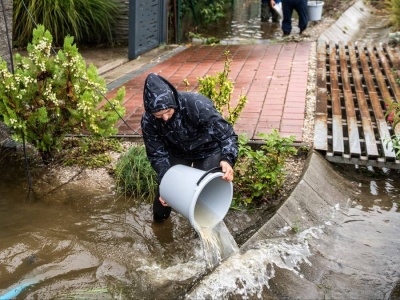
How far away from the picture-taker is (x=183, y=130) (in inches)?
144

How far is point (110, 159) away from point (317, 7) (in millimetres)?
8886

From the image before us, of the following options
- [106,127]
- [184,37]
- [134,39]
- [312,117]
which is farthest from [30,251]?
[184,37]

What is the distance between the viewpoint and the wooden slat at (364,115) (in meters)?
5.22

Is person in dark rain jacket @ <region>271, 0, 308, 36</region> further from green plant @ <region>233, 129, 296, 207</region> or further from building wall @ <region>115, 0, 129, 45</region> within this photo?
green plant @ <region>233, 129, 296, 207</region>

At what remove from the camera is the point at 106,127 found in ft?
15.7

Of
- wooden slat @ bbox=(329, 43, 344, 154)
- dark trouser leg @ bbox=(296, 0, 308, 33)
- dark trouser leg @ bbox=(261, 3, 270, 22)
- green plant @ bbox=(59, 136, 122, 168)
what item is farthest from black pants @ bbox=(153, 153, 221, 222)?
dark trouser leg @ bbox=(261, 3, 270, 22)

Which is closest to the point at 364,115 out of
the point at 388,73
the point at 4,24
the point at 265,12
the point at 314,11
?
the point at 388,73

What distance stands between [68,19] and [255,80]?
13.2ft

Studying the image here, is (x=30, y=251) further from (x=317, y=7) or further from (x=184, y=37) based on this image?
(x=317, y=7)

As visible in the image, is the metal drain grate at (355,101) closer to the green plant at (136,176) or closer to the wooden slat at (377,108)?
the wooden slat at (377,108)

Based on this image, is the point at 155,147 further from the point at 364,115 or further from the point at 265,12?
the point at 265,12

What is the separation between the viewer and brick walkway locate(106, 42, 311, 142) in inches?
229

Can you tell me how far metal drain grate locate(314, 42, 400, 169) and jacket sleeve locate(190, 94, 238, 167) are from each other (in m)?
1.52

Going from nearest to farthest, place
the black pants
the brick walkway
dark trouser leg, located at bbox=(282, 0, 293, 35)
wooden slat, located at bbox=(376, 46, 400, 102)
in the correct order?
the black pants, the brick walkway, wooden slat, located at bbox=(376, 46, 400, 102), dark trouser leg, located at bbox=(282, 0, 293, 35)
